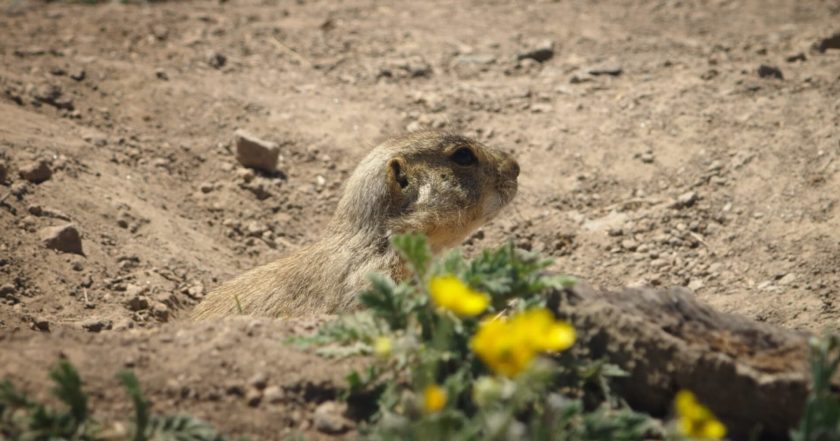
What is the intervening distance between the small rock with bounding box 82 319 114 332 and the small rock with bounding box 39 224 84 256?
33.4 inches

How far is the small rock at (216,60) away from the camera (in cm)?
955

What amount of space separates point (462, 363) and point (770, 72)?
237 inches

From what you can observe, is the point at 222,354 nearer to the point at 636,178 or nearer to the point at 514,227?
the point at 514,227

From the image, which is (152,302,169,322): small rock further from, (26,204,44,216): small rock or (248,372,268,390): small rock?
(248,372,268,390): small rock

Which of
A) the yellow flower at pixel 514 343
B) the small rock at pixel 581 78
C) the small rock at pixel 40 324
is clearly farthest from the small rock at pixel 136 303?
the small rock at pixel 581 78

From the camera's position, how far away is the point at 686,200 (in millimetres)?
7012

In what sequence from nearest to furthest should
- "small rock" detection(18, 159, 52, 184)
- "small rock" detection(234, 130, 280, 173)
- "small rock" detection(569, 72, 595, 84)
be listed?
"small rock" detection(18, 159, 52, 184), "small rock" detection(234, 130, 280, 173), "small rock" detection(569, 72, 595, 84)

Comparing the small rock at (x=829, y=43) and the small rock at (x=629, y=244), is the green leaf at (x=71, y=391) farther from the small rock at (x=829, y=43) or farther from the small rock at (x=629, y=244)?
the small rock at (x=829, y=43)

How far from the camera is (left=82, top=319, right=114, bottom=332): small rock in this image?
5.45 meters

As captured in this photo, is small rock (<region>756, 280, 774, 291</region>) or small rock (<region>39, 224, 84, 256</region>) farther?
small rock (<region>39, 224, 84, 256</region>)

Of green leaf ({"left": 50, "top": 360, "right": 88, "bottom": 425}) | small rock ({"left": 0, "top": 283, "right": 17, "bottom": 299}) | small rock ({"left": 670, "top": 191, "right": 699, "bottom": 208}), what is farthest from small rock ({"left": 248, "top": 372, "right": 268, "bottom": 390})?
small rock ({"left": 670, "top": 191, "right": 699, "bottom": 208})

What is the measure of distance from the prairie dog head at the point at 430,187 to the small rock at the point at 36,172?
2.29 m

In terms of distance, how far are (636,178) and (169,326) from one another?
4603mm

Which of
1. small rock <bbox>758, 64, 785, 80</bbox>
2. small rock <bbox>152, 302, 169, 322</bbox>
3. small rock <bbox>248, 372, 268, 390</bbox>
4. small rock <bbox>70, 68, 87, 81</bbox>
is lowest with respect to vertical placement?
small rock <bbox>152, 302, 169, 322</bbox>
